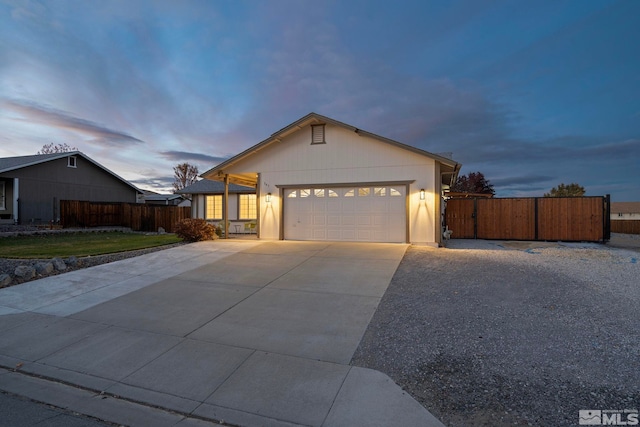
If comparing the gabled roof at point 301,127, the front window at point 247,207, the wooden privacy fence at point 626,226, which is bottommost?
the wooden privacy fence at point 626,226

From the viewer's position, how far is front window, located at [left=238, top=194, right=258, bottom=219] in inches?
826

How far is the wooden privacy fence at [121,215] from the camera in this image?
22344 millimetres

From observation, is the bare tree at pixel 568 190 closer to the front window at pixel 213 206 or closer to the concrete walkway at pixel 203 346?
the front window at pixel 213 206

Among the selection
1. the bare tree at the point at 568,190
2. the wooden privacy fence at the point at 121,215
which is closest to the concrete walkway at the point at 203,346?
the wooden privacy fence at the point at 121,215

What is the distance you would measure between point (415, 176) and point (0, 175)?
1014 inches

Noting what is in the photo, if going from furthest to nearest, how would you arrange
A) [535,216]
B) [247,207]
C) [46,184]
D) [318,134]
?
[46,184], [247,207], [535,216], [318,134]

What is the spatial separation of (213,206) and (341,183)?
462 inches

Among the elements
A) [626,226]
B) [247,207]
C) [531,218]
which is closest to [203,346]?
[531,218]

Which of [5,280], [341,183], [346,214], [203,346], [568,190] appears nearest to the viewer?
[203,346]

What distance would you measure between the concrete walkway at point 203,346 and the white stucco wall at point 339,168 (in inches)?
179

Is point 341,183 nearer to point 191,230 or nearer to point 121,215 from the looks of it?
point 191,230

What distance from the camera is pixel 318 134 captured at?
14062mm

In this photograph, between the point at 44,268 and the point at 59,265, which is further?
the point at 59,265

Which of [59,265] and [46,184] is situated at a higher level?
[46,184]
